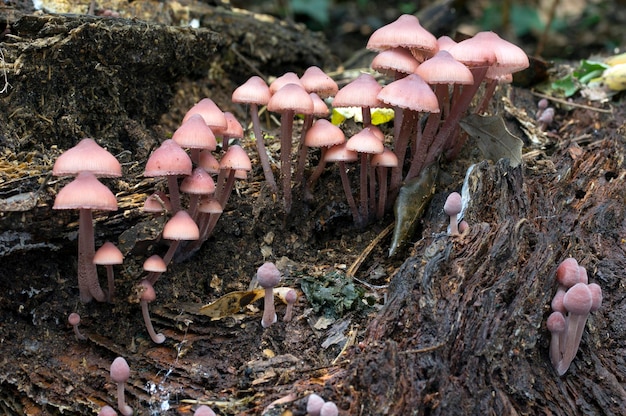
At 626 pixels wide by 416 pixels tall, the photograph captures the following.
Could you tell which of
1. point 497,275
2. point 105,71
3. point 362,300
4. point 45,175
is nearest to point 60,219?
point 45,175

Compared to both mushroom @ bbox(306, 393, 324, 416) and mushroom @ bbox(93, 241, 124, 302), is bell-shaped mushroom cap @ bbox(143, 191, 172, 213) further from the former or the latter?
mushroom @ bbox(306, 393, 324, 416)

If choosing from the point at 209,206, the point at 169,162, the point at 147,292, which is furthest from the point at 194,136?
the point at 147,292

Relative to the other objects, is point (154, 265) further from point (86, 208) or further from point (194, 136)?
point (194, 136)

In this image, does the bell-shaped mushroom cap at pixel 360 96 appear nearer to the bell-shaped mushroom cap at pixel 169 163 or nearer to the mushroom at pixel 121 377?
the bell-shaped mushroom cap at pixel 169 163

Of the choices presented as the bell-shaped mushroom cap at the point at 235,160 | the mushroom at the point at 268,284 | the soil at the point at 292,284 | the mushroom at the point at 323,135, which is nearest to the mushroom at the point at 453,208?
the soil at the point at 292,284

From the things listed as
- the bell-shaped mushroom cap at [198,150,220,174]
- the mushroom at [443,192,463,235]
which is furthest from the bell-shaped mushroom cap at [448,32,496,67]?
the bell-shaped mushroom cap at [198,150,220,174]
